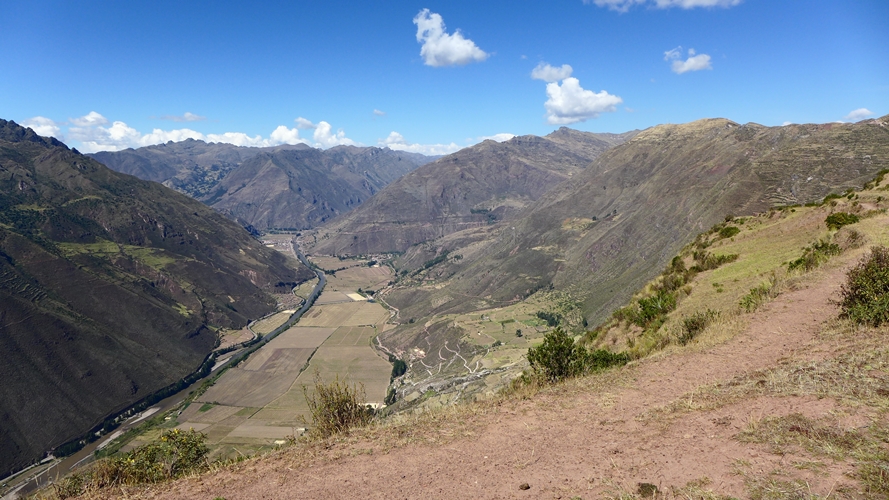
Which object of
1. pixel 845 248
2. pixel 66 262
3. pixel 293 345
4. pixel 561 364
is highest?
pixel 66 262

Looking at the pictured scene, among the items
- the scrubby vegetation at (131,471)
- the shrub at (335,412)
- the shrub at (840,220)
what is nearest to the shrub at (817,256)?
the shrub at (840,220)

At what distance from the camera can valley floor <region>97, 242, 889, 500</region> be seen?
30.0ft

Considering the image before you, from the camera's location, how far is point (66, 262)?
555ft

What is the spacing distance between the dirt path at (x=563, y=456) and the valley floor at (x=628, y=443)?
4cm

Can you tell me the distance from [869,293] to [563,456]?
15.0m

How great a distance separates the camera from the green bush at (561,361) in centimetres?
1948

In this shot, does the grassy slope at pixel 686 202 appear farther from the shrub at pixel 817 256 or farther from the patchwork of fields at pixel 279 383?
the shrub at pixel 817 256

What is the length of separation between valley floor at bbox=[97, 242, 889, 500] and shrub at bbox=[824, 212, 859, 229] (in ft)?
68.7

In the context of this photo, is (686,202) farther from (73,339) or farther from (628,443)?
(73,339)

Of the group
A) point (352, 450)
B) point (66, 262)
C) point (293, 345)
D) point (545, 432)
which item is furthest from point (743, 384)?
point (66, 262)

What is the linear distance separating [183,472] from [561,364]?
15.4 metres

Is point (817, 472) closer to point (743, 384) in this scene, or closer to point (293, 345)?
point (743, 384)

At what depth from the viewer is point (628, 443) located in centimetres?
1138

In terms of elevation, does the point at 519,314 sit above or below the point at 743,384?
below
